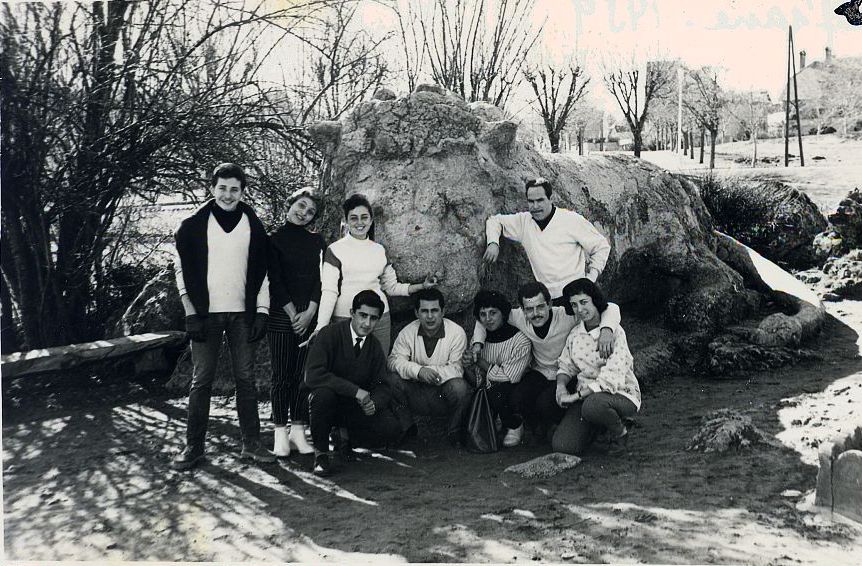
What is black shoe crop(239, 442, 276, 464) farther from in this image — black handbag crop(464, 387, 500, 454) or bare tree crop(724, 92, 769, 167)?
bare tree crop(724, 92, 769, 167)

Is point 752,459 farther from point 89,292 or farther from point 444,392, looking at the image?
point 89,292

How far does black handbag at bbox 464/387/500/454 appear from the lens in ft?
14.0

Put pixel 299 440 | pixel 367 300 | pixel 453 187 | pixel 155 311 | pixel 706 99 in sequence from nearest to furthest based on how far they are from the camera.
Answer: pixel 367 300, pixel 299 440, pixel 453 187, pixel 155 311, pixel 706 99

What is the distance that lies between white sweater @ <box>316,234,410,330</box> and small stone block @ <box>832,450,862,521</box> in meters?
2.40

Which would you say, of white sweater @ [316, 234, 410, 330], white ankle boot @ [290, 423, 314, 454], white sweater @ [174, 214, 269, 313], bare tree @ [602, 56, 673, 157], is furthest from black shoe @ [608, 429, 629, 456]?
bare tree @ [602, 56, 673, 157]

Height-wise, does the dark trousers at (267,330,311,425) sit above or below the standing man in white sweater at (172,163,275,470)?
below

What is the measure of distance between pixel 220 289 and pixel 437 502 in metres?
1.70

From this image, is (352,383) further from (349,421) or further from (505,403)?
(505,403)

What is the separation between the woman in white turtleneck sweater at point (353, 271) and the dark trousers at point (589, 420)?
3.75 feet

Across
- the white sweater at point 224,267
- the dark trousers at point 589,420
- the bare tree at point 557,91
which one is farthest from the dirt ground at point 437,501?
the bare tree at point 557,91

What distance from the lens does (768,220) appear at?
952 centimetres

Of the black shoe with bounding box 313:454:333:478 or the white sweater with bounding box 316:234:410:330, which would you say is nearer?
the black shoe with bounding box 313:454:333:478

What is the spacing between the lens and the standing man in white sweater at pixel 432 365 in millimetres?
4293

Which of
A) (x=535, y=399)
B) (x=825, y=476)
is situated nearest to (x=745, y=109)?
(x=535, y=399)
